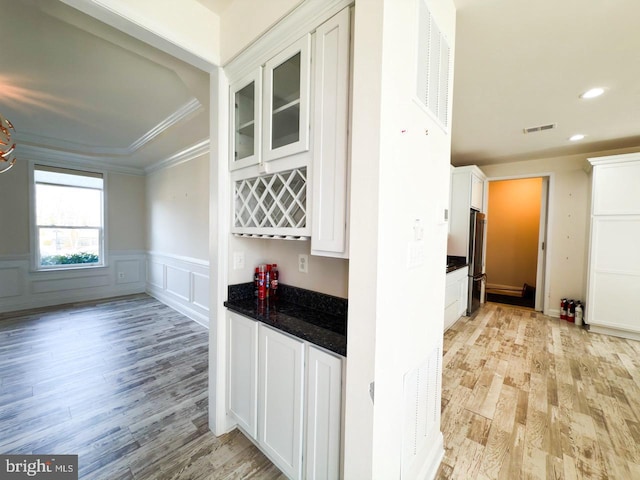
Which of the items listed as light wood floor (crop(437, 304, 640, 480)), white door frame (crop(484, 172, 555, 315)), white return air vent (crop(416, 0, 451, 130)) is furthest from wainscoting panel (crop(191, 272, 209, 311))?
white door frame (crop(484, 172, 555, 315))

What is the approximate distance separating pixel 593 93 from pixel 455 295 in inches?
101

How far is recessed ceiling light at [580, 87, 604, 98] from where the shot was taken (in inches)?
88.2

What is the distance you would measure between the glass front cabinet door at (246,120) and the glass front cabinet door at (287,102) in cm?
6

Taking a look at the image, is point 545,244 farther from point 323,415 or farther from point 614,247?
point 323,415

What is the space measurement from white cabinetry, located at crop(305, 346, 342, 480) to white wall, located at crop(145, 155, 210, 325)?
282cm

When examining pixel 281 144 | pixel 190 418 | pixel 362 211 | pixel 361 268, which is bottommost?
pixel 190 418

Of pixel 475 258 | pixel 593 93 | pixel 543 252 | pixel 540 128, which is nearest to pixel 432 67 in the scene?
pixel 593 93

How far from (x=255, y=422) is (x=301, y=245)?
3.80 ft

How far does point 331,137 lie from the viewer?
112cm

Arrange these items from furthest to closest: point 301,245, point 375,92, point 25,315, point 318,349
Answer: point 25,315 < point 301,245 < point 318,349 < point 375,92

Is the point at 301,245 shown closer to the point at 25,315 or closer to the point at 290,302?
the point at 290,302

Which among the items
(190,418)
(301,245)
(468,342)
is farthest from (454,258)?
(190,418)

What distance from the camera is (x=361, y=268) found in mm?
948

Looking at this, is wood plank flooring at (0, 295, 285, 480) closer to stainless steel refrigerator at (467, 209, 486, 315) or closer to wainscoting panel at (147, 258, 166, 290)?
wainscoting panel at (147, 258, 166, 290)
